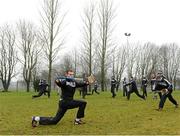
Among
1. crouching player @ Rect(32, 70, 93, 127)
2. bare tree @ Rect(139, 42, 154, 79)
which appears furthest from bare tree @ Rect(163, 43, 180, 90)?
crouching player @ Rect(32, 70, 93, 127)

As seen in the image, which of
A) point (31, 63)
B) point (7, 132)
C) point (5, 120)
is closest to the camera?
point (7, 132)

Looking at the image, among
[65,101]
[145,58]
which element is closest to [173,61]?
[145,58]

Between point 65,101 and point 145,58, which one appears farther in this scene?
point 145,58

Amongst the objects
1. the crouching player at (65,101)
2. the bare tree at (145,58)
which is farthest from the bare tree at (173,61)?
the crouching player at (65,101)

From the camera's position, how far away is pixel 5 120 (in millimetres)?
14930

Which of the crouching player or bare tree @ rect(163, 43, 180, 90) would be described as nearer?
the crouching player

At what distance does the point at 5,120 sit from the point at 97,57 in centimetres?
4408

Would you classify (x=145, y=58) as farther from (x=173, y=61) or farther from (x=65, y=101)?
(x=65, y=101)

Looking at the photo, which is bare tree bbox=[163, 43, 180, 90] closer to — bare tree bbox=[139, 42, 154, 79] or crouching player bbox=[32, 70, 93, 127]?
bare tree bbox=[139, 42, 154, 79]

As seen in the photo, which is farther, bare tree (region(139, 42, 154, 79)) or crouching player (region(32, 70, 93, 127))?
bare tree (region(139, 42, 154, 79))

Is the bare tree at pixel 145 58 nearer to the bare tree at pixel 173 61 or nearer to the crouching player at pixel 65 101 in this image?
the bare tree at pixel 173 61

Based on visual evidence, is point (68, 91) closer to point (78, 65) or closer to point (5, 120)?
point (5, 120)

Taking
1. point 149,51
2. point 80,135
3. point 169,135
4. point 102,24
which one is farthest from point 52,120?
point 149,51

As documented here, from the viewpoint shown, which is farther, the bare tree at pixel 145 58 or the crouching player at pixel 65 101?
the bare tree at pixel 145 58
